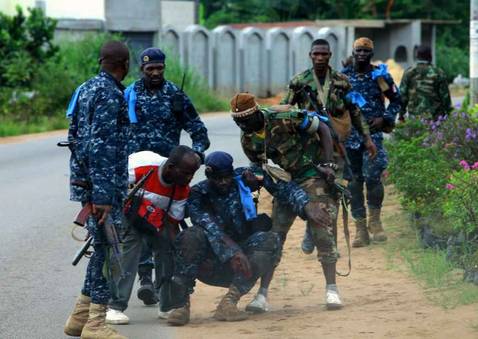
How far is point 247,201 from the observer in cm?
780

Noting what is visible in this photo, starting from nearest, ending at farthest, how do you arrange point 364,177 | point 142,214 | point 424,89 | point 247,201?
point 142,214 < point 247,201 < point 364,177 < point 424,89

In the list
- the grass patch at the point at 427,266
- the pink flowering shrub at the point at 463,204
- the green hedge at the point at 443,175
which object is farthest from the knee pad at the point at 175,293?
the pink flowering shrub at the point at 463,204

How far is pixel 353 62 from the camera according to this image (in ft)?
35.3

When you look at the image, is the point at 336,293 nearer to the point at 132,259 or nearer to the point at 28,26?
the point at 132,259

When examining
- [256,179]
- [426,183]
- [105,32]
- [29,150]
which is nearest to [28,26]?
[105,32]

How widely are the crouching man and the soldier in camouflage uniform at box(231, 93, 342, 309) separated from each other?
0.20 m

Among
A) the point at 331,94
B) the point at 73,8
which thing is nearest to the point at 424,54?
the point at 331,94

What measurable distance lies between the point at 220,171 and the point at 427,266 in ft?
7.26

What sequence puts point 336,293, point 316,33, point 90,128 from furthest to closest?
point 316,33 < point 336,293 < point 90,128

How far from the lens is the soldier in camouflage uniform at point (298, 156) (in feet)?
26.4

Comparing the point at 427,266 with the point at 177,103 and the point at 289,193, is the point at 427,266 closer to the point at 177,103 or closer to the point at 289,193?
the point at 289,193

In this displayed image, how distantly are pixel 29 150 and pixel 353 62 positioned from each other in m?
10.1

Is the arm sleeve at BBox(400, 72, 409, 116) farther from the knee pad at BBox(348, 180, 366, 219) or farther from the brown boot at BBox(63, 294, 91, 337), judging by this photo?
the brown boot at BBox(63, 294, 91, 337)

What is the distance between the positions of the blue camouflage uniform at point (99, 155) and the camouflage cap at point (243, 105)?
1057 mm
